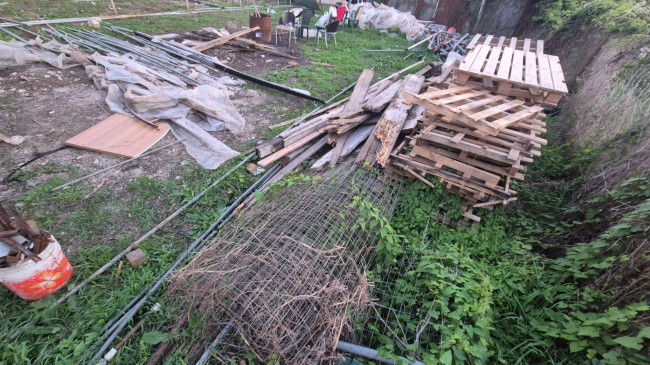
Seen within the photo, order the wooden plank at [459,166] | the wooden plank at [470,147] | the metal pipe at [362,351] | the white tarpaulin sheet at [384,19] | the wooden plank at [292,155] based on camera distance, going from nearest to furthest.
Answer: the metal pipe at [362,351] < the wooden plank at [470,147] < the wooden plank at [459,166] < the wooden plank at [292,155] < the white tarpaulin sheet at [384,19]

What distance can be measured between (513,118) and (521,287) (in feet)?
6.07

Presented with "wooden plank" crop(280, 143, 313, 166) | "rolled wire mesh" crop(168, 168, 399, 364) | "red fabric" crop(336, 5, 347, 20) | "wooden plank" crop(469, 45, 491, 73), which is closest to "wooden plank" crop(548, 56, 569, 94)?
"wooden plank" crop(469, 45, 491, 73)

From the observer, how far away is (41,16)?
328 inches

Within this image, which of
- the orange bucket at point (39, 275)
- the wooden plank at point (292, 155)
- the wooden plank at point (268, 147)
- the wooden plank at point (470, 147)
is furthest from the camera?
the wooden plank at point (292, 155)

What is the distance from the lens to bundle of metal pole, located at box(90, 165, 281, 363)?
2435mm

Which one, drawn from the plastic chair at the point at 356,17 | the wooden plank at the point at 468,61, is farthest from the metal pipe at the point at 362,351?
the plastic chair at the point at 356,17

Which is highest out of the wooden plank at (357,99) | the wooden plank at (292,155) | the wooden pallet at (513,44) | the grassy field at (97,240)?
the wooden pallet at (513,44)

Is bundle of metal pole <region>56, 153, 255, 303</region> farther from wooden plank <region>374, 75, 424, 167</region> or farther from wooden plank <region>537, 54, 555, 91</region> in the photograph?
wooden plank <region>537, 54, 555, 91</region>

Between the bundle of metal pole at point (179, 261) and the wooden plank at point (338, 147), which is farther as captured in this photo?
the wooden plank at point (338, 147)

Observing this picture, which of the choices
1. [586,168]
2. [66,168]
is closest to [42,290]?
[66,168]

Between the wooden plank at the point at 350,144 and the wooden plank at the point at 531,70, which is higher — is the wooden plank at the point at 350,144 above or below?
below

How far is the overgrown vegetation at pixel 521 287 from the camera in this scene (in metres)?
2.01

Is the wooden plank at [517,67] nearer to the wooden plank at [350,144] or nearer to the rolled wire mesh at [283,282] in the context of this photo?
the wooden plank at [350,144]

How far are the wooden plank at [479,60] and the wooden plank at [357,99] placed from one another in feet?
5.88
